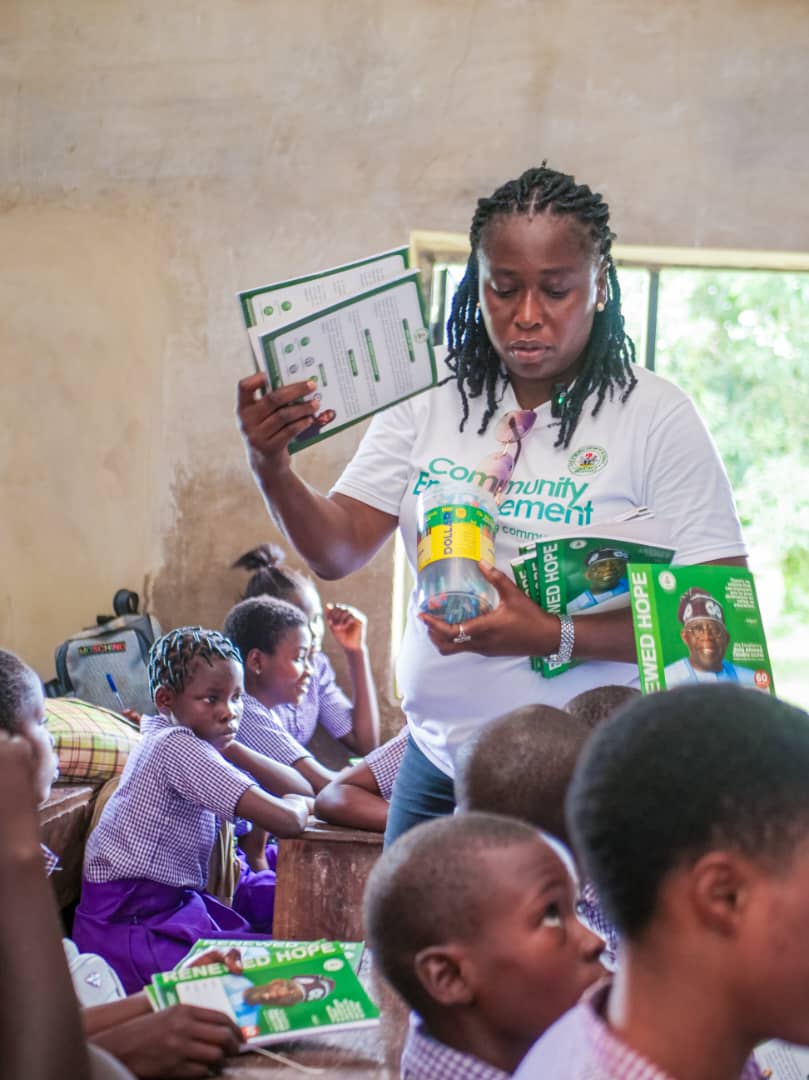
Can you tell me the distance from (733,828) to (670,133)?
13.0 feet

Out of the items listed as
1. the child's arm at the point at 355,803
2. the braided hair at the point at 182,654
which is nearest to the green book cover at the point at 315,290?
the child's arm at the point at 355,803

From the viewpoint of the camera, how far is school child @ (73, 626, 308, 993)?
2.62m

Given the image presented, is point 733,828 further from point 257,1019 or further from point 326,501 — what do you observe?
point 326,501

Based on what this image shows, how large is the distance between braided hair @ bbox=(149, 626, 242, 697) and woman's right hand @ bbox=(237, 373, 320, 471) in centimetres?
117

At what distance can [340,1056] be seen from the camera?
4.56 ft

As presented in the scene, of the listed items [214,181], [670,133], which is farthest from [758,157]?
[214,181]

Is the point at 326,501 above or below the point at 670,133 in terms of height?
below

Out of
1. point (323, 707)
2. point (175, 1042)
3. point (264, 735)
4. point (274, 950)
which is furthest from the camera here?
point (323, 707)

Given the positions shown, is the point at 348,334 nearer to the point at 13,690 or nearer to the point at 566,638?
the point at 566,638

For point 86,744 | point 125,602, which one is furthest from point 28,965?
point 125,602

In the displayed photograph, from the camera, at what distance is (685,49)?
4457 millimetres

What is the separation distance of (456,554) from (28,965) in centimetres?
82

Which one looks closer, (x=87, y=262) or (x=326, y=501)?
(x=326, y=501)

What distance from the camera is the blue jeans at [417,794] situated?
73.7 inches
